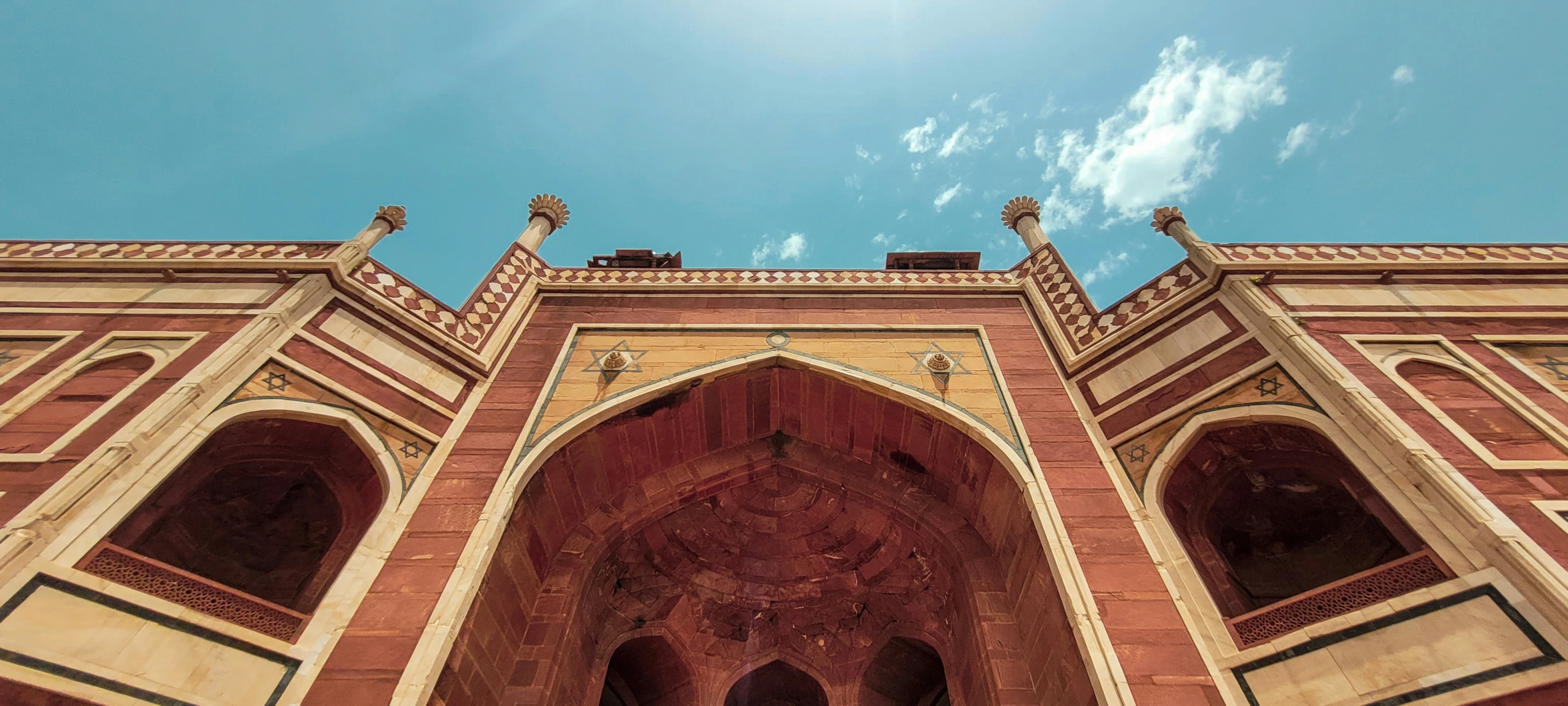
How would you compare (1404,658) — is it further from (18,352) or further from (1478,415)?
(18,352)

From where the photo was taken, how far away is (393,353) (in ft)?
24.7

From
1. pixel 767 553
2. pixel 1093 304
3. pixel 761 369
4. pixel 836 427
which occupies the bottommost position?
pixel 767 553

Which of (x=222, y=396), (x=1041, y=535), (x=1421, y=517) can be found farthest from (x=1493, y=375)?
(x=222, y=396)

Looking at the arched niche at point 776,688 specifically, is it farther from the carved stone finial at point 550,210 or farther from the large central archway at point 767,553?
the carved stone finial at point 550,210

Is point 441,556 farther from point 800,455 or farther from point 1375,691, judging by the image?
point 1375,691

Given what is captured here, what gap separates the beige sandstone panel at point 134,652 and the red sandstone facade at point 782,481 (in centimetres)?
2

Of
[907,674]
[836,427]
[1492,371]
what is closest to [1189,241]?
[1492,371]

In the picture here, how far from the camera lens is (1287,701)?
485 centimetres

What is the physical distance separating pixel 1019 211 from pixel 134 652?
37.5 ft

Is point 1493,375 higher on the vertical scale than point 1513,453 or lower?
higher

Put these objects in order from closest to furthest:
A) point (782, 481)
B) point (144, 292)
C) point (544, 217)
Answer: point (144, 292) → point (782, 481) → point (544, 217)

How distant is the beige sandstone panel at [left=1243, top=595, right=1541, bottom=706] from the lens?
432 cm

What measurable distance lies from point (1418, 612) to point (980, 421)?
3667 millimetres

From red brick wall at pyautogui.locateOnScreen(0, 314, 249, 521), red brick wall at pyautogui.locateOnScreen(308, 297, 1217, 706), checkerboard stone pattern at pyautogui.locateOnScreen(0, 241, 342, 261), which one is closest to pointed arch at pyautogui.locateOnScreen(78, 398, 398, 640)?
red brick wall at pyautogui.locateOnScreen(308, 297, 1217, 706)
